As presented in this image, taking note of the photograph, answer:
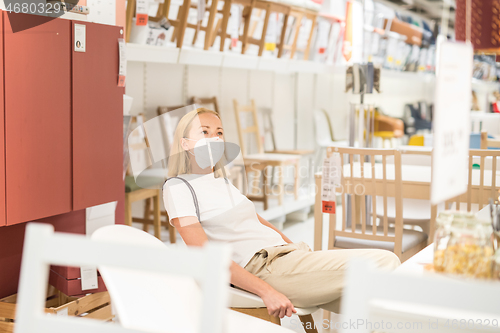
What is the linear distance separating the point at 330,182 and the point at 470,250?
156cm

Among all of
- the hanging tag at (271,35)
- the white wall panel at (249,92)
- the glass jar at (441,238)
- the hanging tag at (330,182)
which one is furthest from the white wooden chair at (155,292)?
the hanging tag at (271,35)

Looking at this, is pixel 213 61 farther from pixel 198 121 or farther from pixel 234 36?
pixel 198 121

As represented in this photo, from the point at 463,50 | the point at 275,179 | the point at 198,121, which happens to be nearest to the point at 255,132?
the point at 275,179

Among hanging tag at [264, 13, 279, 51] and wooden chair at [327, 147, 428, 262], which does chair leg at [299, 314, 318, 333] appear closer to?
wooden chair at [327, 147, 428, 262]

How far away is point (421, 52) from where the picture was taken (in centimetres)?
940

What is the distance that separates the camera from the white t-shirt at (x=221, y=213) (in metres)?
1.83

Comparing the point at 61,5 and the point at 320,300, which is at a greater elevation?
the point at 61,5

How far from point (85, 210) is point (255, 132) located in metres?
2.91

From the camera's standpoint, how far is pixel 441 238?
1.29 m

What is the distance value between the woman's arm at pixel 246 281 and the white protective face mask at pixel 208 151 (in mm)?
231

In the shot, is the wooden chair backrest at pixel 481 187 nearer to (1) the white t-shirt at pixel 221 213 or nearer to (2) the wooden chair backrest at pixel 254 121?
(1) the white t-shirt at pixel 221 213

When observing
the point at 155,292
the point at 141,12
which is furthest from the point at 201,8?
the point at 155,292

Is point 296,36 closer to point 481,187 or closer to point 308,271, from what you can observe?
point 481,187

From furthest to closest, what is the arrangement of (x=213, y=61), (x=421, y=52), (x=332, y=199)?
1. (x=421, y=52)
2. (x=213, y=61)
3. (x=332, y=199)
